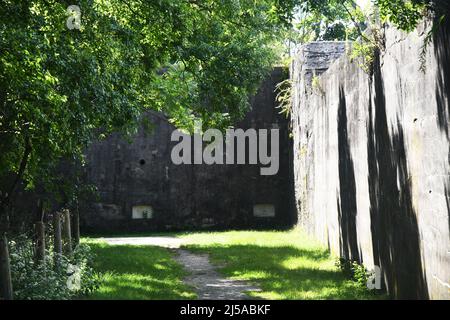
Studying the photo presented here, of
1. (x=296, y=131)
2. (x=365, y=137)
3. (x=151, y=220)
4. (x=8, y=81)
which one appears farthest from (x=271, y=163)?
(x=8, y=81)

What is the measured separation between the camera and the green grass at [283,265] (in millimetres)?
7875

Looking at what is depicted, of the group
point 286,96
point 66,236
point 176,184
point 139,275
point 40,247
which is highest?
point 286,96

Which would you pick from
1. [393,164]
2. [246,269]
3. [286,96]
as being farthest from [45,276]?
[286,96]

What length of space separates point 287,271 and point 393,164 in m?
3.40

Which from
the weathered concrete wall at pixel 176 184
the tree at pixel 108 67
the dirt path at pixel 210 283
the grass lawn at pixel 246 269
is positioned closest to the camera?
the tree at pixel 108 67

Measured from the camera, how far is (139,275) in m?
9.87

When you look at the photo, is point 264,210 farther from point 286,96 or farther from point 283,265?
point 283,265

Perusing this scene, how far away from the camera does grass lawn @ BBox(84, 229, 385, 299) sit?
797 centimetres

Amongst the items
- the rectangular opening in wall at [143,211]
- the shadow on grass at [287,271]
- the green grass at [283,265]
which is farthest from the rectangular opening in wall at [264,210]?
the shadow on grass at [287,271]

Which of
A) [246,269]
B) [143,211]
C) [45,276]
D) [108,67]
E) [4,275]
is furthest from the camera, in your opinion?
[143,211]

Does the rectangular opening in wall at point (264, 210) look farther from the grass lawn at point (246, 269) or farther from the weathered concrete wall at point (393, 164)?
the weathered concrete wall at point (393, 164)

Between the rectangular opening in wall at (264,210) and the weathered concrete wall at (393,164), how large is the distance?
767 cm

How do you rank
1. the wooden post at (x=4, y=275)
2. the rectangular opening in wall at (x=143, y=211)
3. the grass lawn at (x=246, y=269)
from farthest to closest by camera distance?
1. the rectangular opening in wall at (x=143, y=211)
2. the grass lawn at (x=246, y=269)
3. the wooden post at (x=4, y=275)

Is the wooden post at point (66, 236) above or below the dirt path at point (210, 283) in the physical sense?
above
